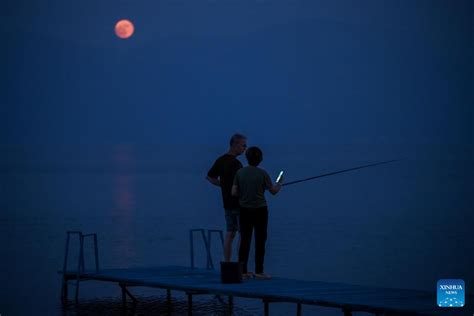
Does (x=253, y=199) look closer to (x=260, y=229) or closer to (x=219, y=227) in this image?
(x=260, y=229)

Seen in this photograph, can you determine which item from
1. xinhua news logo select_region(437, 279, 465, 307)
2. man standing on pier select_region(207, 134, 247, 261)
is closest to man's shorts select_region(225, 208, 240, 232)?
man standing on pier select_region(207, 134, 247, 261)

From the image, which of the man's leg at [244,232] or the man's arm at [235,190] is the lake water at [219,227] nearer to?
the man's leg at [244,232]

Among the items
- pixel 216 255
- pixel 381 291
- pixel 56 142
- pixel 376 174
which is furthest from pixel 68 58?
pixel 381 291

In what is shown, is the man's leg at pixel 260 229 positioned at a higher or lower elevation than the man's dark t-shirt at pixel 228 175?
lower

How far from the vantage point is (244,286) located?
42.0ft

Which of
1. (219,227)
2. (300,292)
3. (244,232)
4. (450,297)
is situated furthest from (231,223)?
(219,227)

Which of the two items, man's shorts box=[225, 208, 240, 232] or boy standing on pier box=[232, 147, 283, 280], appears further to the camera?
man's shorts box=[225, 208, 240, 232]

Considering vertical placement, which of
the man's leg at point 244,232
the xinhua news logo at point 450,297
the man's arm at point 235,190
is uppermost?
the man's arm at point 235,190

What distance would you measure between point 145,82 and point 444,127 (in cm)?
3865

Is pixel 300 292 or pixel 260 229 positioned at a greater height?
pixel 260 229

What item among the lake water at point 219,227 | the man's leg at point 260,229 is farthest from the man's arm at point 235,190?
the lake water at point 219,227

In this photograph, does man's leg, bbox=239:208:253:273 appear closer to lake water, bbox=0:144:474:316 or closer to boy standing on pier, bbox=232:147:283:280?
boy standing on pier, bbox=232:147:283:280

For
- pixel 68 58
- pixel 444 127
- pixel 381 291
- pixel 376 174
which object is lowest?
pixel 381 291

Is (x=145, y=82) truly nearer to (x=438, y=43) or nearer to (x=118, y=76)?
(x=118, y=76)
